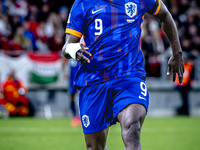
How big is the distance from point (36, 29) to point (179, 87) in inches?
232

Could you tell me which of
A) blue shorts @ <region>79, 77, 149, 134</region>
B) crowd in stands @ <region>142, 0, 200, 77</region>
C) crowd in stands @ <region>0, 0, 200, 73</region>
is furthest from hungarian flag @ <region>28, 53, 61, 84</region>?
blue shorts @ <region>79, 77, 149, 134</region>

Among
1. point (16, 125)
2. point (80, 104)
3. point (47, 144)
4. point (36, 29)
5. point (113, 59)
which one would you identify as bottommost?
point (16, 125)

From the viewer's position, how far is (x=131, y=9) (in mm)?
3346

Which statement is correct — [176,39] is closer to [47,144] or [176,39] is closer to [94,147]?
[94,147]

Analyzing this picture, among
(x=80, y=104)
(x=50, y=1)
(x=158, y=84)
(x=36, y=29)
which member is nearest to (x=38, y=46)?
(x=36, y=29)

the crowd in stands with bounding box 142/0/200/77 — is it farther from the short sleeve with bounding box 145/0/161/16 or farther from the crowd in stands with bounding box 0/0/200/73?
the short sleeve with bounding box 145/0/161/16

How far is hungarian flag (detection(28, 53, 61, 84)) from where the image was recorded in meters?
11.8

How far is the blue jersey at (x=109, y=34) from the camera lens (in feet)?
10.8

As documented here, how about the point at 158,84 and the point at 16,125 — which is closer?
the point at 16,125

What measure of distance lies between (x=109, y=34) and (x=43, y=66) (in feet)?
28.8

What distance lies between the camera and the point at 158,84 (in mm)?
11992

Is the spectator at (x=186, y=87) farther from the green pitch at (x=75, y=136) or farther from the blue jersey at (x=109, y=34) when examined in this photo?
the blue jersey at (x=109, y=34)

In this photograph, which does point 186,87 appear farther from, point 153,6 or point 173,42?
point 153,6

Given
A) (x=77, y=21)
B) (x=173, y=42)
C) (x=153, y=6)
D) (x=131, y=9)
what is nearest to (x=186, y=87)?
(x=173, y=42)
